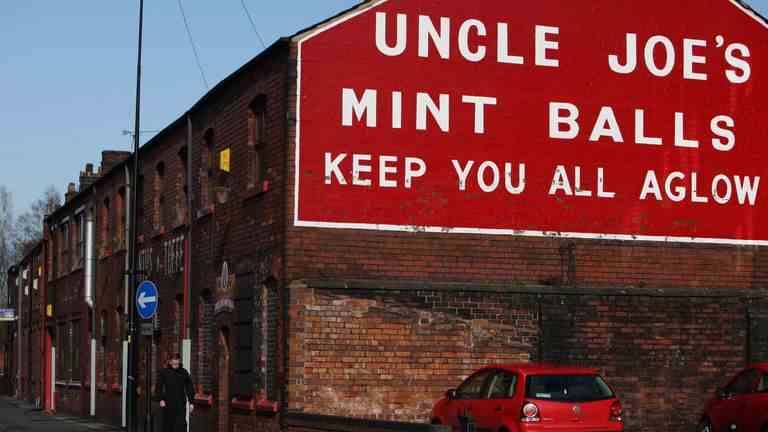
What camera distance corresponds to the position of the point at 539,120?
25.2 metres

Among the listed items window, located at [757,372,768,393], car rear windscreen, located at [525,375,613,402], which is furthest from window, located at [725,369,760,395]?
car rear windscreen, located at [525,375,613,402]

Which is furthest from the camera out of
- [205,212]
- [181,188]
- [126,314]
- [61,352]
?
[61,352]

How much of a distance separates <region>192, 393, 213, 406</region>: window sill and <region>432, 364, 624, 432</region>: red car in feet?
32.4

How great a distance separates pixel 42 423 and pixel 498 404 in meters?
23.1

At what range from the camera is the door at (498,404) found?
19172mm

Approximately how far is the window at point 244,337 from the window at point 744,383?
28.9 feet

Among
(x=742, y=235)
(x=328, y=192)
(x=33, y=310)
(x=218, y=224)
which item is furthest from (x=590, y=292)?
(x=33, y=310)

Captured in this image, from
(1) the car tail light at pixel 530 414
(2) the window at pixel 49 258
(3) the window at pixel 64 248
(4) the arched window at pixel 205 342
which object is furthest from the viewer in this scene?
(2) the window at pixel 49 258

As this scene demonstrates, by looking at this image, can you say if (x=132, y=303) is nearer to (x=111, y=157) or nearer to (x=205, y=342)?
(x=205, y=342)

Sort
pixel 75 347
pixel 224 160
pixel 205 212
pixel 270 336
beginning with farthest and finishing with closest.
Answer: pixel 75 347
pixel 205 212
pixel 224 160
pixel 270 336

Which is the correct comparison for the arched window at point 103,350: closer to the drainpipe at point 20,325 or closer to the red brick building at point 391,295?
the red brick building at point 391,295

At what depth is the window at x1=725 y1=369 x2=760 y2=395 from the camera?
2108 centimetres

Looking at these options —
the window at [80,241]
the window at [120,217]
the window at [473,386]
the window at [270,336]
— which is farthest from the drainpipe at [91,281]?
the window at [473,386]

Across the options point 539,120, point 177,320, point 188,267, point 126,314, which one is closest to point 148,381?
point 126,314
